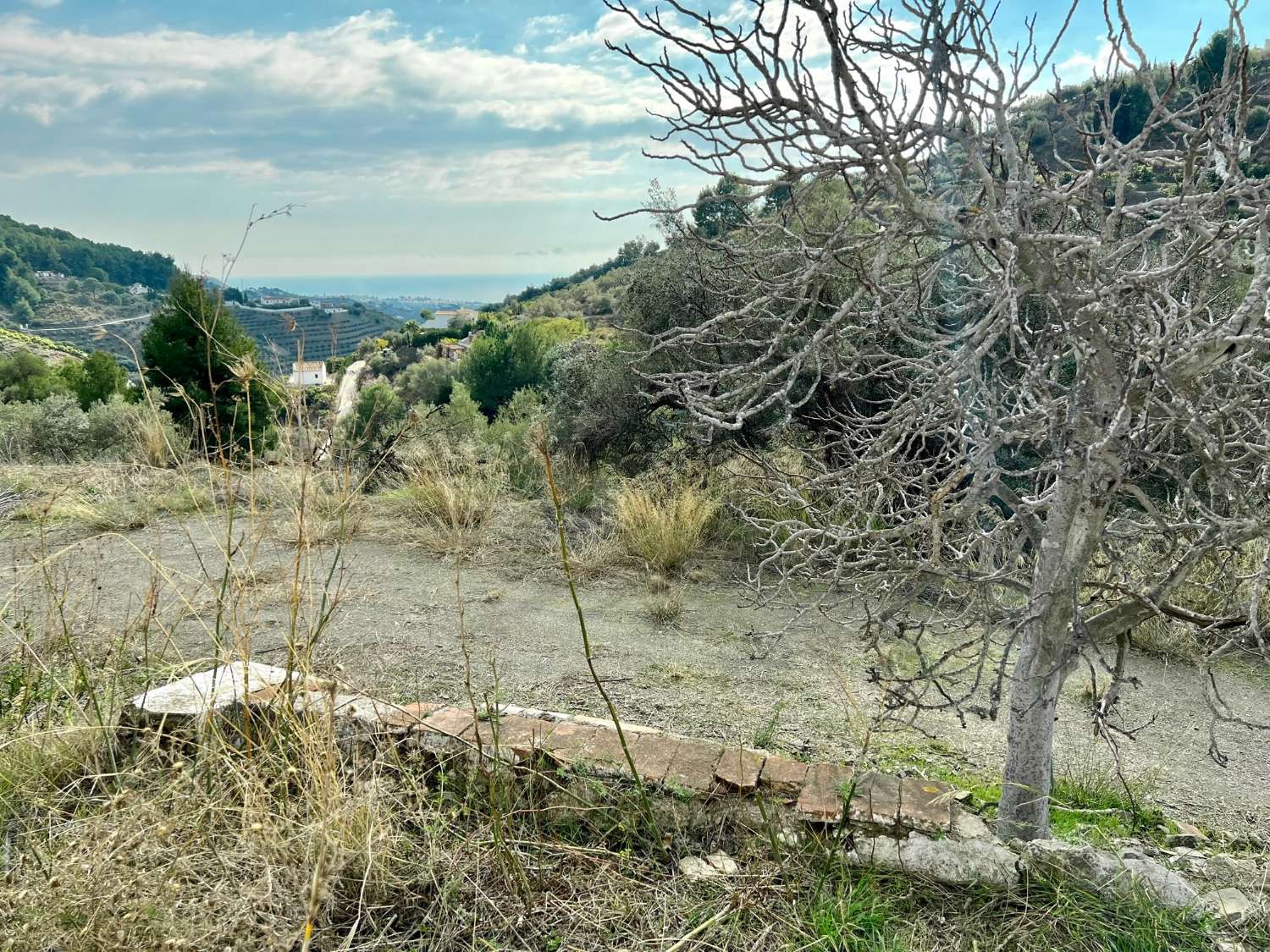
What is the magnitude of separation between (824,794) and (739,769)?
0.25 m

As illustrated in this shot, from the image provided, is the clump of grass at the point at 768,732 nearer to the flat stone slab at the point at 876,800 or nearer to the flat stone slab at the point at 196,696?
the flat stone slab at the point at 876,800

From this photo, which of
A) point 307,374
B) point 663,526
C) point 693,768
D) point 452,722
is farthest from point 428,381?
point 693,768

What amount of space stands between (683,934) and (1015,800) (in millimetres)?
957

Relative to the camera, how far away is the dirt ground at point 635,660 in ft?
9.90

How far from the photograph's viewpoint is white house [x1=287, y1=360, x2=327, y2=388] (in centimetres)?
238

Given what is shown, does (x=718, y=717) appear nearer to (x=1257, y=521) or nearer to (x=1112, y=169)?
(x=1257, y=521)

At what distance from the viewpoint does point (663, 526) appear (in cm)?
532

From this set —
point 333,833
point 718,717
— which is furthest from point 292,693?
point 718,717

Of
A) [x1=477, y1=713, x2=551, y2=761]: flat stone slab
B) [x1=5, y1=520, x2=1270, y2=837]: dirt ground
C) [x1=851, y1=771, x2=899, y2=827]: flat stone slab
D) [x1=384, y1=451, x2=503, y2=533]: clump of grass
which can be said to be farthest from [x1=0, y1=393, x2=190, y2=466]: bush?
[x1=851, y1=771, x2=899, y2=827]: flat stone slab

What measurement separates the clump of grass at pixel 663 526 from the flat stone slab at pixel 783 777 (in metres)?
2.86

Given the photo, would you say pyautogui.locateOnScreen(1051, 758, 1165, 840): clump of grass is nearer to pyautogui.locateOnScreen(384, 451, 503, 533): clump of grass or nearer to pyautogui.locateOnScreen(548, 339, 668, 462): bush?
pyautogui.locateOnScreen(384, 451, 503, 533): clump of grass

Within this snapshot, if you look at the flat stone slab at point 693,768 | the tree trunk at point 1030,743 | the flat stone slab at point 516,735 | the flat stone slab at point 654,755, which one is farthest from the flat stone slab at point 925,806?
the flat stone slab at point 516,735

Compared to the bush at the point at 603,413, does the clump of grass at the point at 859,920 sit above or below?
below

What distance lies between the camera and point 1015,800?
2105mm
